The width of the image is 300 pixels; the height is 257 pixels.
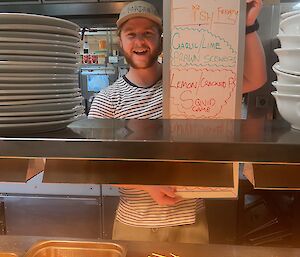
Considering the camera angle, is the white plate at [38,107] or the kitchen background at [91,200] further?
the kitchen background at [91,200]

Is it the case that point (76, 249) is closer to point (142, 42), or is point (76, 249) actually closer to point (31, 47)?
point (31, 47)

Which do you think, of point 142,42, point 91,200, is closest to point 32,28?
point 142,42

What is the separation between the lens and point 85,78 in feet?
8.73

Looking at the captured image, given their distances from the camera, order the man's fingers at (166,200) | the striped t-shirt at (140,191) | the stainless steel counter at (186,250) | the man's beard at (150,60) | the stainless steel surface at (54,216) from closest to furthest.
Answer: the stainless steel counter at (186,250) < the man's fingers at (166,200) < the striped t-shirt at (140,191) < the man's beard at (150,60) < the stainless steel surface at (54,216)

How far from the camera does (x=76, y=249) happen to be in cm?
93

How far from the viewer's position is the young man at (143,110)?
135 centimetres

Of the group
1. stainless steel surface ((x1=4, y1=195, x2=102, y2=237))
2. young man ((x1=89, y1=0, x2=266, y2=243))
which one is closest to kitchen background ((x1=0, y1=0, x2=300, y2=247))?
stainless steel surface ((x1=4, y1=195, x2=102, y2=237))

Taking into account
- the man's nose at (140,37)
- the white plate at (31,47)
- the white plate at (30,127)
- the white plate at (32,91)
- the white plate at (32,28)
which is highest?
the man's nose at (140,37)

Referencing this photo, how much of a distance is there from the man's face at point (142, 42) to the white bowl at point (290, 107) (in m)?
0.82

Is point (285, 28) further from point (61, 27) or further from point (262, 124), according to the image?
point (61, 27)

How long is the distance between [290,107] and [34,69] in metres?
0.46

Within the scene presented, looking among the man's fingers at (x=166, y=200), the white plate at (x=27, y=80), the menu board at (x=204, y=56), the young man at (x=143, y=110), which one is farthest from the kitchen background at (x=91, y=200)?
the white plate at (x=27, y=80)

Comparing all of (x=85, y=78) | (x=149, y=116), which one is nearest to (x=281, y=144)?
(x=149, y=116)

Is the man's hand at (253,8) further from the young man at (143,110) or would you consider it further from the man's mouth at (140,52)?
the man's mouth at (140,52)
